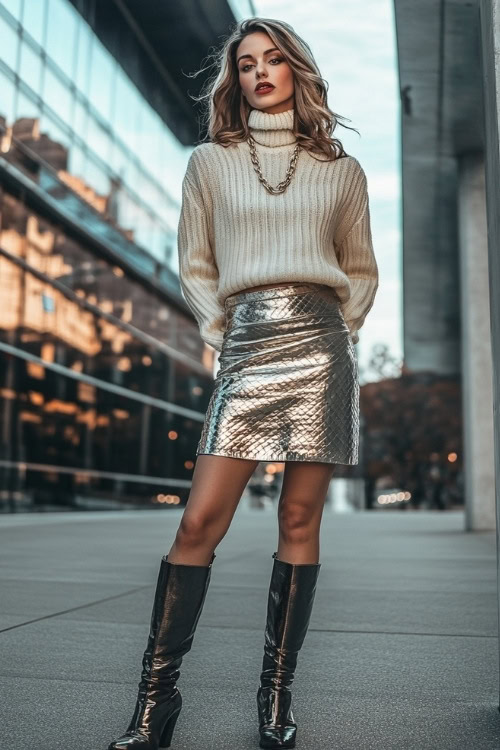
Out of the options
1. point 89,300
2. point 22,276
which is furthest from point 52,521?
point 89,300

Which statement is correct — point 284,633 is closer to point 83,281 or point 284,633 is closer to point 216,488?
point 216,488

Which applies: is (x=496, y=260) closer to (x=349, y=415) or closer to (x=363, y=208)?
(x=363, y=208)

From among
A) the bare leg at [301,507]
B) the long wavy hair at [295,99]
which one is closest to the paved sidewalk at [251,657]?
the bare leg at [301,507]

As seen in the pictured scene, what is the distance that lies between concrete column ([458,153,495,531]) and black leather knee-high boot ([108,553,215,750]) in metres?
12.8

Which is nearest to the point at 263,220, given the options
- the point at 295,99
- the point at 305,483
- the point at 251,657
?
the point at 295,99

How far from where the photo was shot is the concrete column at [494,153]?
3.02m

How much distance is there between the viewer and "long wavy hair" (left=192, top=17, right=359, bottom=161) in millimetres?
3002

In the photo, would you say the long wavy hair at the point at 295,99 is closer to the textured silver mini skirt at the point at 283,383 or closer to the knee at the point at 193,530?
the textured silver mini skirt at the point at 283,383

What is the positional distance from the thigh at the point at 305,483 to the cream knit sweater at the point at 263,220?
47cm

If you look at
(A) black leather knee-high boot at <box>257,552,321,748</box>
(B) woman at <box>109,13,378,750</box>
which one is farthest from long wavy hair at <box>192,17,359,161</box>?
(A) black leather knee-high boot at <box>257,552,321,748</box>

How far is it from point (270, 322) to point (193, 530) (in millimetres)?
636

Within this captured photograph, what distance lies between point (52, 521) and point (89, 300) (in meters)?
5.54

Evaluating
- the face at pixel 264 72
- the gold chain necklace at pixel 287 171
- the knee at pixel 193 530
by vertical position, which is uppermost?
the face at pixel 264 72

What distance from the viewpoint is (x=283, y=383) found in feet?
9.22
